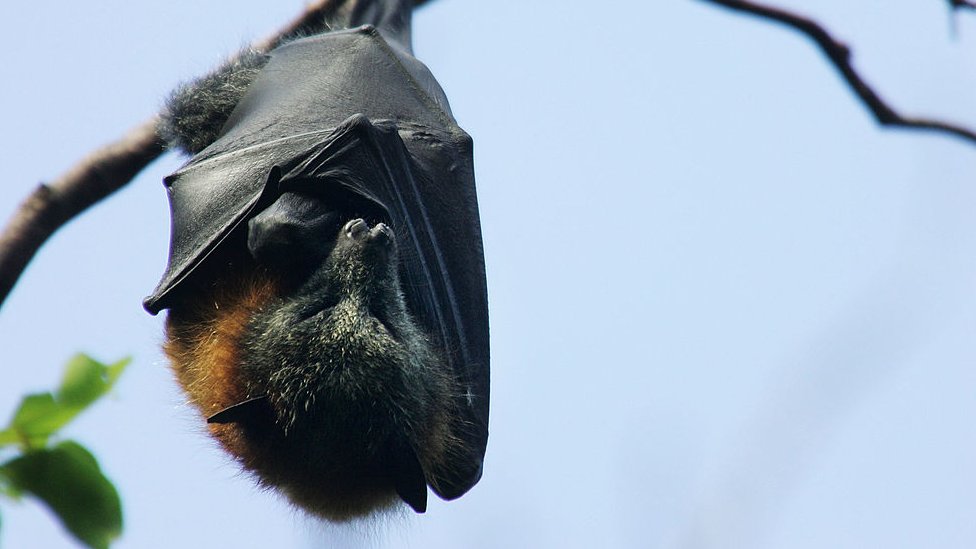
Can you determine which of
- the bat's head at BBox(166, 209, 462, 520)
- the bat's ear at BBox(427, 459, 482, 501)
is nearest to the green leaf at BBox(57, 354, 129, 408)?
the bat's head at BBox(166, 209, 462, 520)

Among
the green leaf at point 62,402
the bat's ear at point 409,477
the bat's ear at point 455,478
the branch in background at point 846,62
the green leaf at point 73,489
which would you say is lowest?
the bat's ear at point 455,478

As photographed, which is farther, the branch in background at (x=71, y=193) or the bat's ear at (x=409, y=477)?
the bat's ear at (x=409, y=477)

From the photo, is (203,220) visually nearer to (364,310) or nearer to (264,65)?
(364,310)

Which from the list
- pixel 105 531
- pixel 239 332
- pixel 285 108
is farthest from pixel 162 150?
pixel 105 531

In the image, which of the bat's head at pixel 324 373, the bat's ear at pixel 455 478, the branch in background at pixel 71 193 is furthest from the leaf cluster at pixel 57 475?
the bat's ear at pixel 455 478

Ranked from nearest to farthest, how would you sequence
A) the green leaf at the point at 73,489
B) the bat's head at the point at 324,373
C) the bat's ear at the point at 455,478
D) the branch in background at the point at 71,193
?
the green leaf at the point at 73,489
the branch in background at the point at 71,193
the bat's head at the point at 324,373
the bat's ear at the point at 455,478

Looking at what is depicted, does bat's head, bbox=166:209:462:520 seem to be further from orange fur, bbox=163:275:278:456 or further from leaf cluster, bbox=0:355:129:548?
leaf cluster, bbox=0:355:129:548

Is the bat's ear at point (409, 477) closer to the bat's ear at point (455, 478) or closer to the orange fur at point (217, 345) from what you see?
the bat's ear at point (455, 478)

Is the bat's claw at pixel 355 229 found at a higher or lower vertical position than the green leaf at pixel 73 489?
lower
